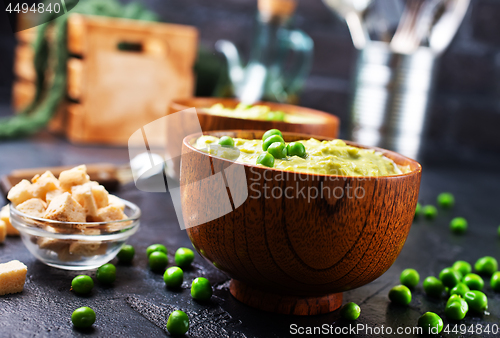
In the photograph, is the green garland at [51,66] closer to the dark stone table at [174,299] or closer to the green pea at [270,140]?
the dark stone table at [174,299]

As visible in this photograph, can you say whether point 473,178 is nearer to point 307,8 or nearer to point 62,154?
point 307,8

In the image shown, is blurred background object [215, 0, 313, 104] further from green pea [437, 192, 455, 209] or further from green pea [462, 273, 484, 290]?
green pea [462, 273, 484, 290]

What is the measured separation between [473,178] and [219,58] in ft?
4.72

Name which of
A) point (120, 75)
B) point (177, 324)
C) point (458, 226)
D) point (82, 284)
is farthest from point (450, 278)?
point (120, 75)

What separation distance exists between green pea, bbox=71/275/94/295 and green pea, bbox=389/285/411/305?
597mm

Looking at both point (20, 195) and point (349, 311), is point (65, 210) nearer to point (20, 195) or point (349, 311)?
point (20, 195)

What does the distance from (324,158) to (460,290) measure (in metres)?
0.44

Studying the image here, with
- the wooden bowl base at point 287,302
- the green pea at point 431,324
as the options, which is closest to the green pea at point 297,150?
the wooden bowl base at point 287,302

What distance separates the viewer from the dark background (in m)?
3.03

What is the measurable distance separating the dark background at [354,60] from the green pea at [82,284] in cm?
233

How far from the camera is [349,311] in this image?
3.08ft

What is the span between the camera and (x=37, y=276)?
1.01 m

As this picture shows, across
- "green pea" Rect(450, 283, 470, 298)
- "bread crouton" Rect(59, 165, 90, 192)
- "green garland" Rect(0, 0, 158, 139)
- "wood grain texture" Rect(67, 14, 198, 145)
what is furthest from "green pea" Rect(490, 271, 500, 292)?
"green garland" Rect(0, 0, 158, 139)

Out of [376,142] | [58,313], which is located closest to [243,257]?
[58,313]
